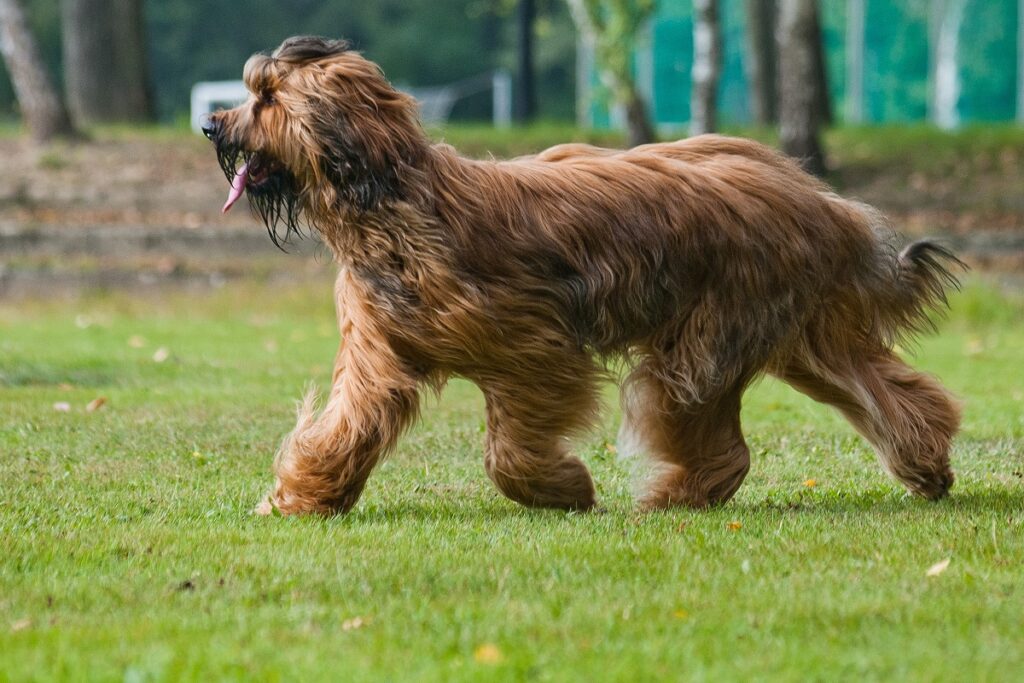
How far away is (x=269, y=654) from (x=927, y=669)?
5.34 feet

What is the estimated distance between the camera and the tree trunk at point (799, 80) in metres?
18.3

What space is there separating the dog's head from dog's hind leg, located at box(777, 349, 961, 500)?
6.04 feet

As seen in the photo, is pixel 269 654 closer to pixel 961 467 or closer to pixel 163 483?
pixel 163 483

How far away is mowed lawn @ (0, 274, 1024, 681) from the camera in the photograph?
391 cm

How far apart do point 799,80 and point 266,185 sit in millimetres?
13862

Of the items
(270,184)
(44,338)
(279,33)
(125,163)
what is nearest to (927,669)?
(270,184)

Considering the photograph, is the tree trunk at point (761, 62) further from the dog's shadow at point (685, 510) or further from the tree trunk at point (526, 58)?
the dog's shadow at point (685, 510)

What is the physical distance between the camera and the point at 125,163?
2045 centimetres

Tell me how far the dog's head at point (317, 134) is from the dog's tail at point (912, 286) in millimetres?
2031

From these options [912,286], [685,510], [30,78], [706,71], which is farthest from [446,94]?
[685,510]

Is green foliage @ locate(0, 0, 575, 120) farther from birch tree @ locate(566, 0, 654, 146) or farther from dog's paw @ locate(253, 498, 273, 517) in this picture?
dog's paw @ locate(253, 498, 273, 517)

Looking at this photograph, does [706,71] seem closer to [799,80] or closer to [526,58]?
[799,80]

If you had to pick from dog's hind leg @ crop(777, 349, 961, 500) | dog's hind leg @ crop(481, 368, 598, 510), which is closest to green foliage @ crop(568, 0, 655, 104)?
dog's hind leg @ crop(777, 349, 961, 500)

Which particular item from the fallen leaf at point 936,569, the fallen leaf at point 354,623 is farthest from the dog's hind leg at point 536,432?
the fallen leaf at point 354,623
